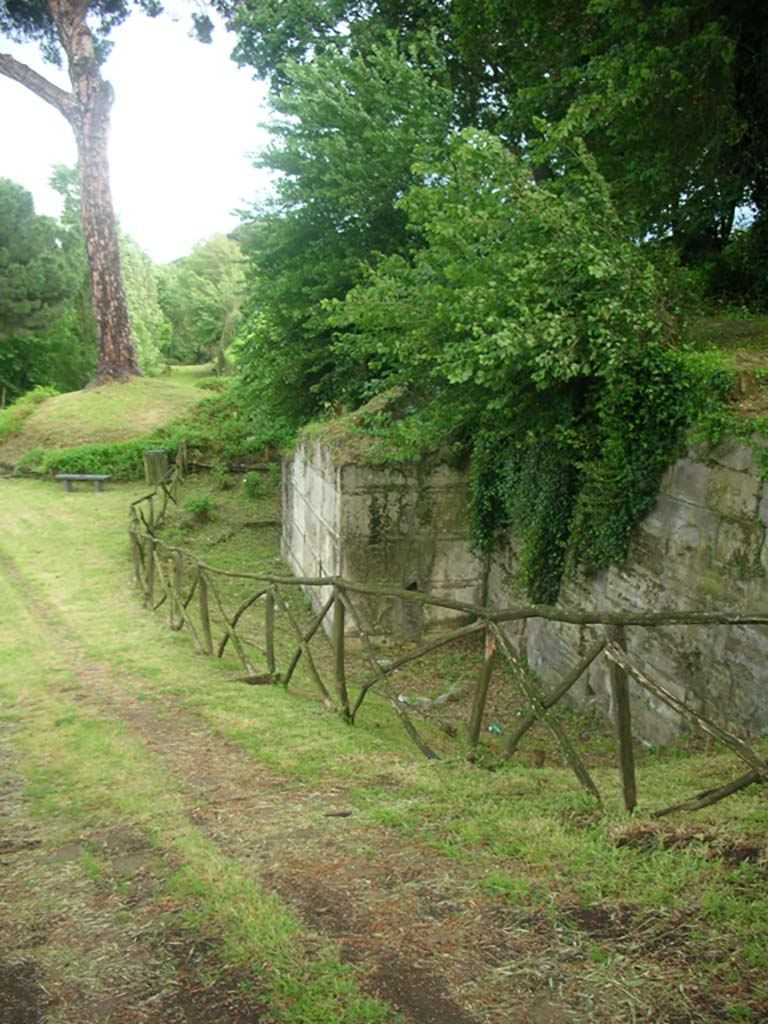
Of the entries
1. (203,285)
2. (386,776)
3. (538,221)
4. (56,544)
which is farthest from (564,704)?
(203,285)

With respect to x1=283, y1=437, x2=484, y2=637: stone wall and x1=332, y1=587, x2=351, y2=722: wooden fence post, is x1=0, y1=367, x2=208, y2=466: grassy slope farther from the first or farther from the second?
x1=332, y1=587, x2=351, y2=722: wooden fence post

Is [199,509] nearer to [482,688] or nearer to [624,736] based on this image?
[482,688]

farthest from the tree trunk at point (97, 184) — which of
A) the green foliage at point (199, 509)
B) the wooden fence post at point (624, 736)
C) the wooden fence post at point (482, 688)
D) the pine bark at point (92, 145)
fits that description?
the wooden fence post at point (624, 736)

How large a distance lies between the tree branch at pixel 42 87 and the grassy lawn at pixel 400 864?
77.8ft

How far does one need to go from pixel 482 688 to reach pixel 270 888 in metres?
2.00

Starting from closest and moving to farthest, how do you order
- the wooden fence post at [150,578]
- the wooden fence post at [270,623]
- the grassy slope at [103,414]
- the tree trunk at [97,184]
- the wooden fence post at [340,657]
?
1. the wooden fence post at [340,657]
2. the wooden fence post at [270,623]
3. the wooden fence post at [150,578]
4. the tree trunk at [97,184]
5. the grassy slope at [103,414]

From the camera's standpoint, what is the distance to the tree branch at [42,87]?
23750 mm

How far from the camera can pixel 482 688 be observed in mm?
4863

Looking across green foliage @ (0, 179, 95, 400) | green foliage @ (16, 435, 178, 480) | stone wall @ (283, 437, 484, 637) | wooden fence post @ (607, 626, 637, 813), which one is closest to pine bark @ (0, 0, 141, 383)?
green foliage @ (16, 435, 178, 480)

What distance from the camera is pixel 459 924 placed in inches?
115

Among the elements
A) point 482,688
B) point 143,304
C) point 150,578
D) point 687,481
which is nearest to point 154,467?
point 150,578

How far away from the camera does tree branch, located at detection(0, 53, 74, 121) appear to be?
23750 mm

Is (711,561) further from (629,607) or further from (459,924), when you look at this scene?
(459,924)

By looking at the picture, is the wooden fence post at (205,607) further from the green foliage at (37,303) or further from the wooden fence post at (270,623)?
the green foliage at (37,303)
